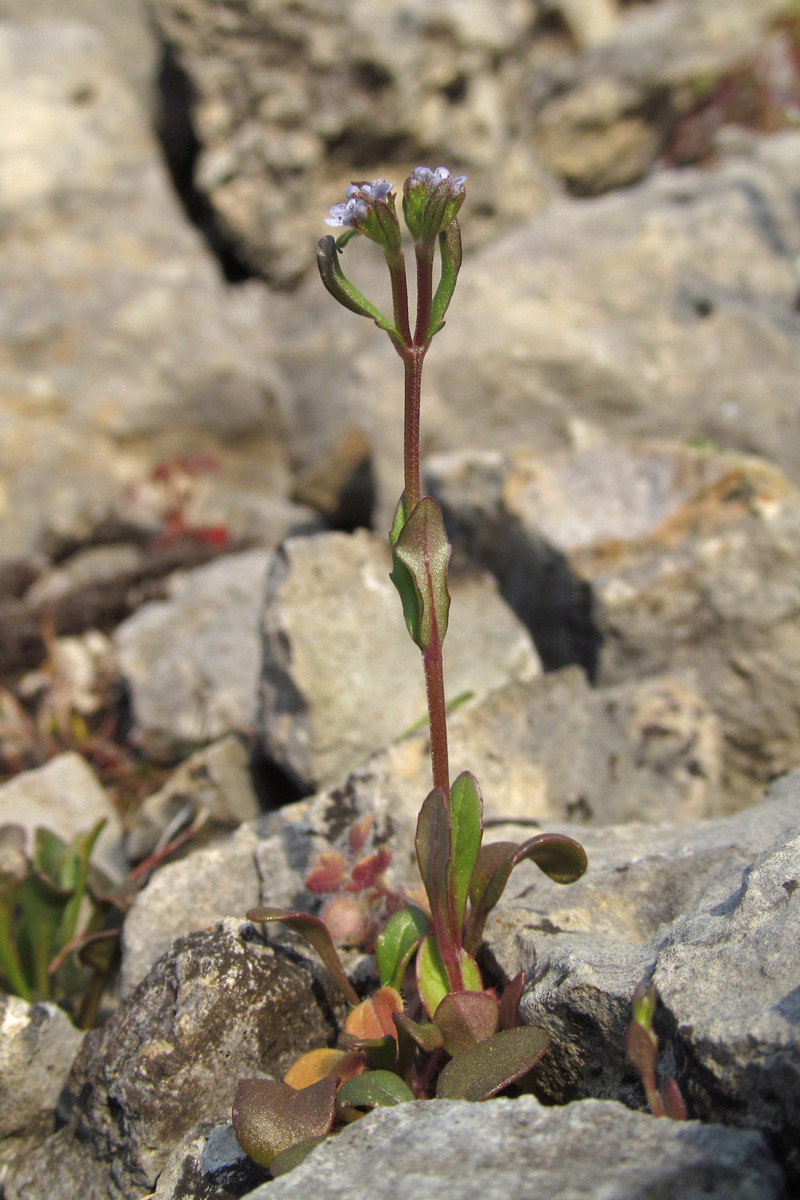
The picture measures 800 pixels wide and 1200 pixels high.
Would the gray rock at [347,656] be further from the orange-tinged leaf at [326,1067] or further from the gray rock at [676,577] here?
the orange-tinged leaf at [326,1067]

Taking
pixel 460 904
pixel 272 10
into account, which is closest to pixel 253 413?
pixel 272 10

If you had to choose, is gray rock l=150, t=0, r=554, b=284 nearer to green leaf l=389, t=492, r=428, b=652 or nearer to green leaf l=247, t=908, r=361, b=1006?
green leaf l=389, t=492, r=428, b=652

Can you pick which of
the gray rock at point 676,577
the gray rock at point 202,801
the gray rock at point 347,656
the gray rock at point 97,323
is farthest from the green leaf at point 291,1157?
the gray rock at point 97,323

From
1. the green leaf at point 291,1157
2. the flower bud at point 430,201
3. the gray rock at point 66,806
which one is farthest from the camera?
the gray rock at point 66,806

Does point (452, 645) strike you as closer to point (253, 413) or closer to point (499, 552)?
point (499, 552)

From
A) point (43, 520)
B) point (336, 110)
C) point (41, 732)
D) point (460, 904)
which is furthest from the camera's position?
point (336, 110)

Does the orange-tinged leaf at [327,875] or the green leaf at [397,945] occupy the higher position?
the orange-tinged leaf at [327,875]
